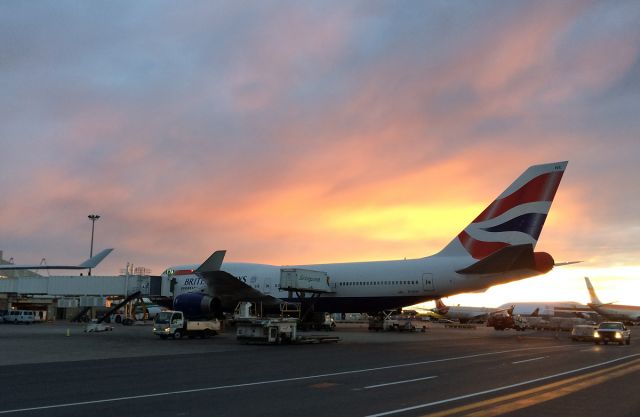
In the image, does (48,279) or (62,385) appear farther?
(48,279)

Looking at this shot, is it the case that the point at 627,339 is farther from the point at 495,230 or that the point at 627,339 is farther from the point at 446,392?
the point at 446,392

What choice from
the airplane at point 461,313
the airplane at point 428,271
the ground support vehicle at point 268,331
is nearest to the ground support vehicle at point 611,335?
the airplane at point 428,271

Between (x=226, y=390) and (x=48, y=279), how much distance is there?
58678 mm

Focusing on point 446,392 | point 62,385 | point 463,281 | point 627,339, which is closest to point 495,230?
point 463,281

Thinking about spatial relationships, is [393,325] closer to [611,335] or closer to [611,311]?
[611,335]

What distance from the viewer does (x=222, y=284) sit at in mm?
37188

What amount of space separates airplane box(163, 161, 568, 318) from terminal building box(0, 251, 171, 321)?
5.72 m

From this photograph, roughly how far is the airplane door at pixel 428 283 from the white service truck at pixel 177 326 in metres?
13.9

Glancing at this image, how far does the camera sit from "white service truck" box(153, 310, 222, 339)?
32781 millimetres

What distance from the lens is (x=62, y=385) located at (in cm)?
1351

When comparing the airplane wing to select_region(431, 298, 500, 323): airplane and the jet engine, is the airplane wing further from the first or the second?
select_region(431, 298, 500, 323): airplane

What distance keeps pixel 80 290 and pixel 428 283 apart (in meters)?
42.2

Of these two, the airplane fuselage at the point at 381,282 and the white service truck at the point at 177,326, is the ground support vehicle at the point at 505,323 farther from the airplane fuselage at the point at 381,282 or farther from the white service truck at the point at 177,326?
the white service truck at the point at 177,326

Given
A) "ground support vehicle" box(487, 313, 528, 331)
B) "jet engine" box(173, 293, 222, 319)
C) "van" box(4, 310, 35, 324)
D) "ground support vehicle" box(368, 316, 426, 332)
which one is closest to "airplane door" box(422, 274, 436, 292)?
"jet engine" box(173, 293, 222, 319)
